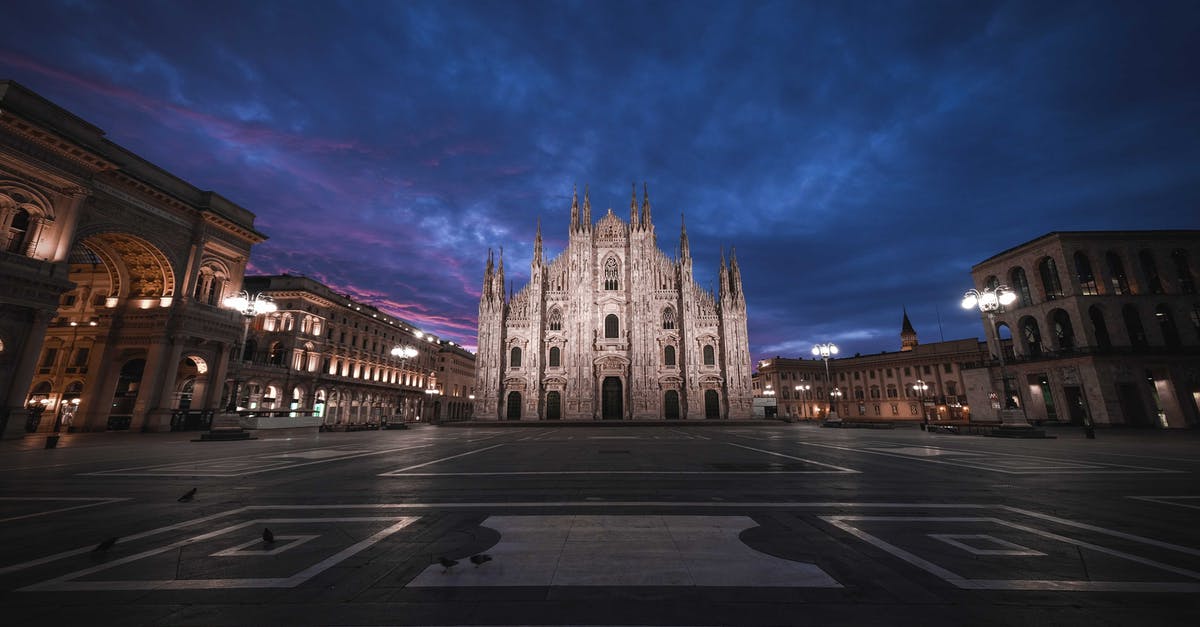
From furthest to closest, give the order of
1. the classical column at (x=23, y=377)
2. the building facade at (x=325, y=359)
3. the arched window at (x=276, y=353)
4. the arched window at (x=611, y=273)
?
1. the arched window at (x=611, y=273)
2. the arched window at (x=276, y=353)
3. the building facade at (x=325, y=359)
4. the classical column at (x=23, y=377)

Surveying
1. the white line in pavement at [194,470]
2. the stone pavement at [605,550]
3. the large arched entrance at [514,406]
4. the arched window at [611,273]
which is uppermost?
the arched window at [611,273]

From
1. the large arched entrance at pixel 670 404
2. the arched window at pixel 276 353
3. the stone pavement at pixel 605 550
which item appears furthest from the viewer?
the large arched entrance at pixel 670 404

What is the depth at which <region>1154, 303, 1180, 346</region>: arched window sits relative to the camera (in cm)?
2939

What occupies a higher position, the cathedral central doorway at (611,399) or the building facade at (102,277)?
the building facade at (102,277)

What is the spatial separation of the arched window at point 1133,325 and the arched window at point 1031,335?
171 inches

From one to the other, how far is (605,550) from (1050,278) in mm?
44050

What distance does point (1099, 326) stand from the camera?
98.3 feet

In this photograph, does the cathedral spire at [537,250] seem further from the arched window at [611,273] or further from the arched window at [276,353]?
the arched window at [276,353]

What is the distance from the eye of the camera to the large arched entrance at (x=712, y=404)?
42469 millimetres

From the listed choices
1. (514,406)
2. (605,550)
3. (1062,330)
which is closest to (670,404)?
(514,406)

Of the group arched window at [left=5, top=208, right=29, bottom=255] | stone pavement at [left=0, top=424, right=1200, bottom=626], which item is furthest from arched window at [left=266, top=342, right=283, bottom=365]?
stone pavement at [left=0, top=424, right=1200, bottom=626]

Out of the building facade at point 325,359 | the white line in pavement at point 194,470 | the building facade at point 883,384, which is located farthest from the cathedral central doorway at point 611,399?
the white line in pavement at point 194,470

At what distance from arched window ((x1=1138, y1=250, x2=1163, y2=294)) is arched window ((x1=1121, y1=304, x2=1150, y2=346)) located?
6.75ft

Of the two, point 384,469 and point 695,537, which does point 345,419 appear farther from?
point 695,537
